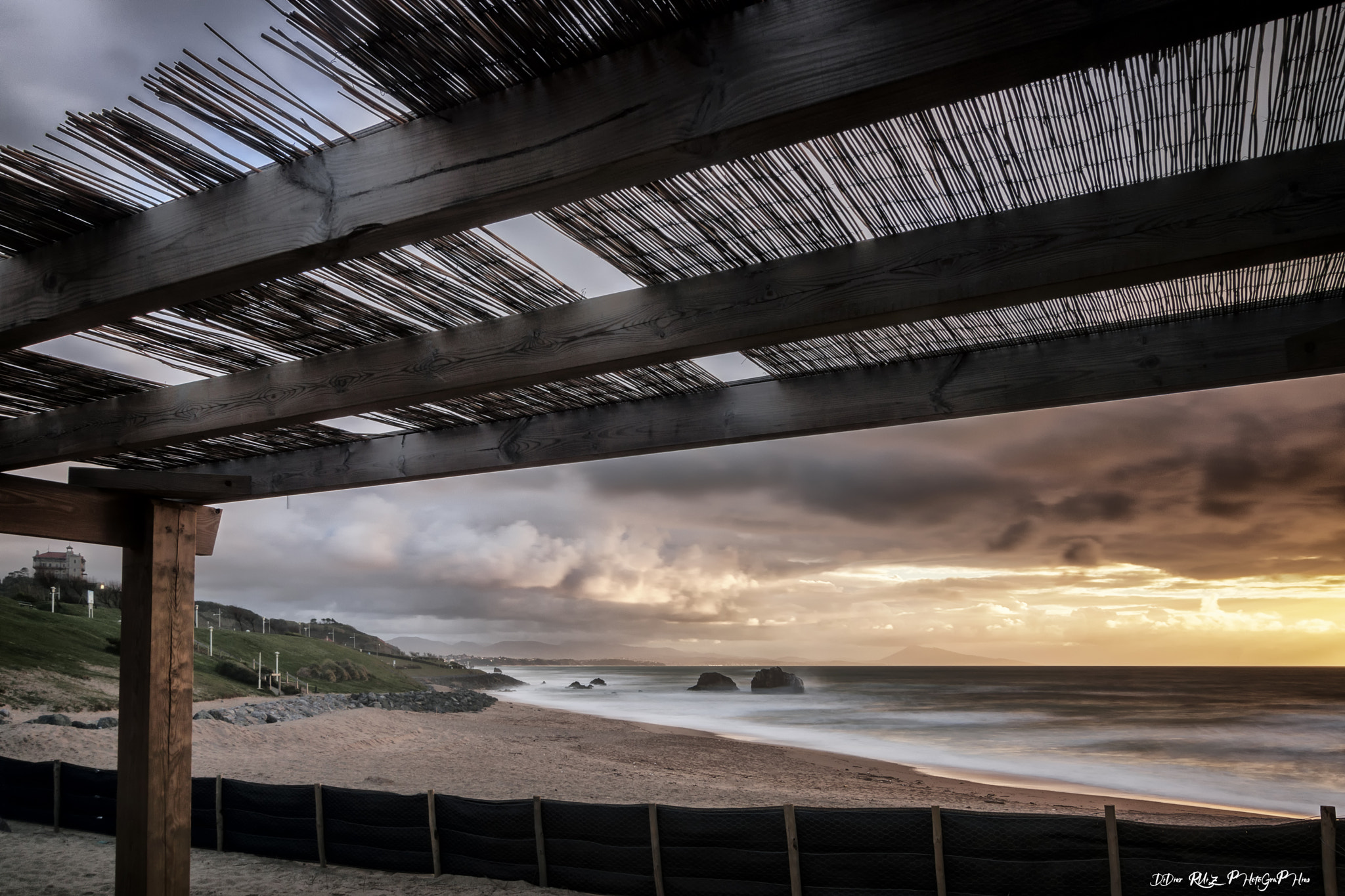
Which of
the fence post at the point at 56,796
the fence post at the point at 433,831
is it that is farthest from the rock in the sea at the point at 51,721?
the fence post at the point at 433,831

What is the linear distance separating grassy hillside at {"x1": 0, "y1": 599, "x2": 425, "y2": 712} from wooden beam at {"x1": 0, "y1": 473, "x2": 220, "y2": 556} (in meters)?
11.7

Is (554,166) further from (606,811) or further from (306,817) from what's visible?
(306,817)

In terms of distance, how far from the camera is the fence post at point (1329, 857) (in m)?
4.32

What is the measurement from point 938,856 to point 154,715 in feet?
13.9

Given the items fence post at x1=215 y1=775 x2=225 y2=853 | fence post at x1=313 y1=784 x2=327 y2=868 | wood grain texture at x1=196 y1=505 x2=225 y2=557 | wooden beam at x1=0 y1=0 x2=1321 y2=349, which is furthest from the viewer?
fence post at x1=215 y1=775 x2=225 y2=853

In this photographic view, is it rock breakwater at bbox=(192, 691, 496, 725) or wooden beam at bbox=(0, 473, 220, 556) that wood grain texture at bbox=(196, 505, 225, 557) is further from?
rock breakwater at bbox=(192, 691, 496, 725)

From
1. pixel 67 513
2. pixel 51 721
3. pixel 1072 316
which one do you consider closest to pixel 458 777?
pixel 51 721

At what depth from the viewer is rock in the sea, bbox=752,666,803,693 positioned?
4678 centimetres

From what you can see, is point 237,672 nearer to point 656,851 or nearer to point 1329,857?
point 656,851

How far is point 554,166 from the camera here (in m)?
1.30

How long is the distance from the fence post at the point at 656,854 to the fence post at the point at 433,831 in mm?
1664

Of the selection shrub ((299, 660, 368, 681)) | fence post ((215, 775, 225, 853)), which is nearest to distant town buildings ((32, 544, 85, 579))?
shrub ((299, 660, 368, 681))

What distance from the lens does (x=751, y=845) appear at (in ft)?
17.3

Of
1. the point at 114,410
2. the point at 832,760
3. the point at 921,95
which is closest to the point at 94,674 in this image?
the point at 832,760
